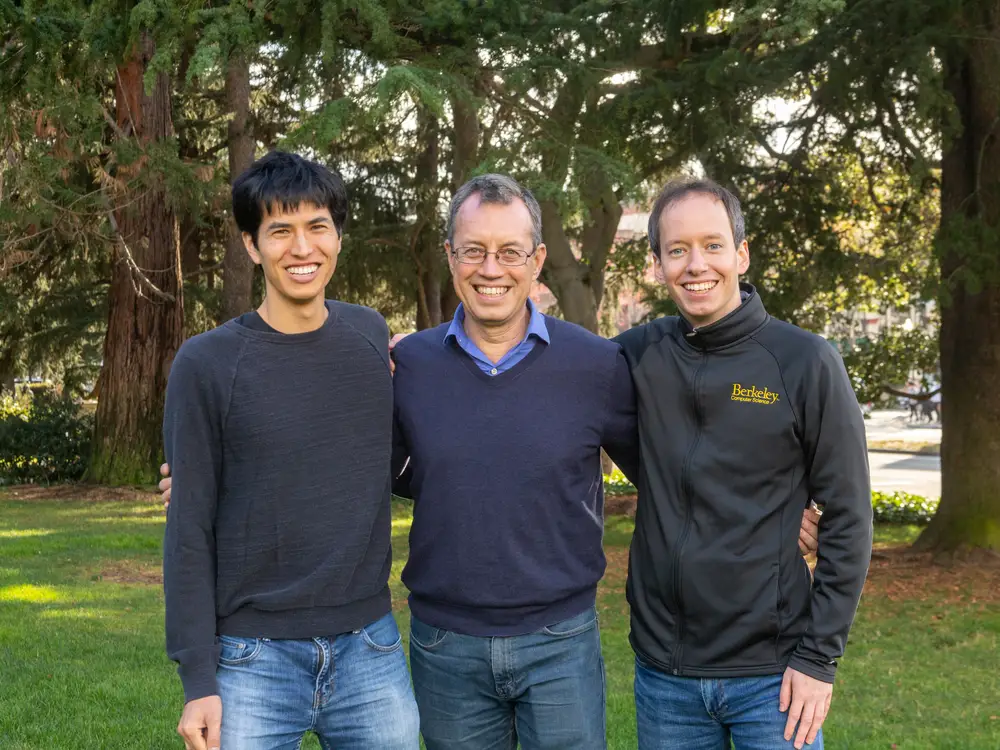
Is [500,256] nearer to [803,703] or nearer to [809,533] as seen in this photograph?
[809,533]

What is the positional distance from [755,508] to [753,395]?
29 cm

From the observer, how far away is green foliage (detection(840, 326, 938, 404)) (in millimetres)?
12781

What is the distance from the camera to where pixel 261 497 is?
8.48 ft

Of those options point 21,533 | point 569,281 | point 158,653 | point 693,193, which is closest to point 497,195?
point 693,193

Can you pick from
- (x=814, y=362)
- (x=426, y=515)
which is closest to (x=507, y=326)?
(x=426, y=515)

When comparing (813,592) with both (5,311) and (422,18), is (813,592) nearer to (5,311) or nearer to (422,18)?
(422,18)

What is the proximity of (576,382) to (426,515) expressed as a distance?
56 centimetres

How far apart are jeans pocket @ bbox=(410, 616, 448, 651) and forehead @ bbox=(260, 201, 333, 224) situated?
115cm

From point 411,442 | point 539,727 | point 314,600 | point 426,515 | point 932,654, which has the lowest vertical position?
point 932,654

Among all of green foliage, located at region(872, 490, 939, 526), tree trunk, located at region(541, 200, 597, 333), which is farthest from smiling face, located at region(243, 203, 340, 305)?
green foliage, located at region(872, 490, 939, 526)

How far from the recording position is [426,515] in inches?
112

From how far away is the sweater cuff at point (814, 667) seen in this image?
2.56m

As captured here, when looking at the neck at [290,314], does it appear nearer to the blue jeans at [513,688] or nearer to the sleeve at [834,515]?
the blue jeans at [513,688]

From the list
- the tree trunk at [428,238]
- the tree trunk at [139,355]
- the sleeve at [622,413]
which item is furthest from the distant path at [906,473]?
the sleeve at [622,413]
